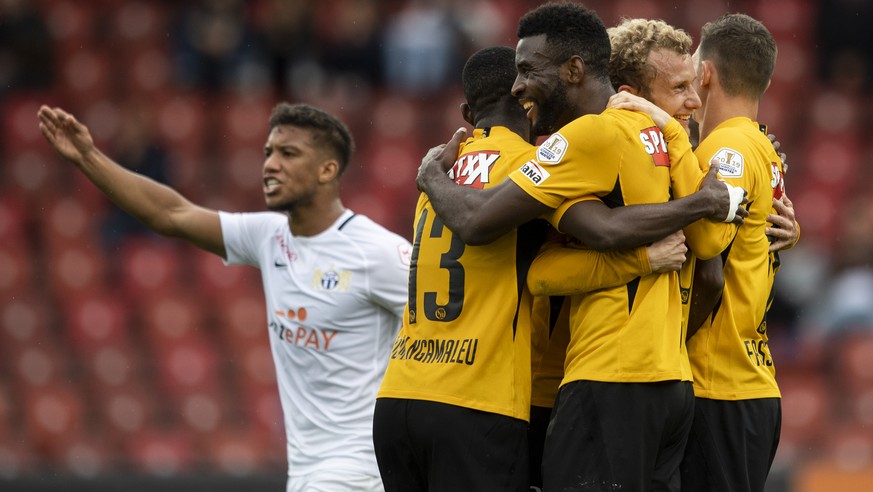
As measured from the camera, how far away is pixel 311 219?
7109mm

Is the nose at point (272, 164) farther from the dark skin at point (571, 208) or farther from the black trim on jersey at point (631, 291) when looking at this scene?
the black trim on jersey at point (631, 291)

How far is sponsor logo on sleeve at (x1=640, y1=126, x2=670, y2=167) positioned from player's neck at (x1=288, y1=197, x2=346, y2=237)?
254 centimetres

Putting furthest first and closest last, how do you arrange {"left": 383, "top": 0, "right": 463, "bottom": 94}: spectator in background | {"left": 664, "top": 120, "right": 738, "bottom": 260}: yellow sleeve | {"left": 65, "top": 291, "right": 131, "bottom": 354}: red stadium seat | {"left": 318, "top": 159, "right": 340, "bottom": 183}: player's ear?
{"left": 383, "top": 0, "right": 463, "bottom": 94}: spectator in background, {"left": 65, "top": 291, "right": 131, "bottom": 354}: red stadium seat, {"left": 318, "top": 159, "right": 340, "bottom": 183}: player's ear, {"left": 664, "top": 120, "right": 738, "bottom": 260}: yellow sleeve

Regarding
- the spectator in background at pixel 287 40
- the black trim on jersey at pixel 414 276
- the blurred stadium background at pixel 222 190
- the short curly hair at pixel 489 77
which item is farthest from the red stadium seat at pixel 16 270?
the short curly hair at pixel 489 77


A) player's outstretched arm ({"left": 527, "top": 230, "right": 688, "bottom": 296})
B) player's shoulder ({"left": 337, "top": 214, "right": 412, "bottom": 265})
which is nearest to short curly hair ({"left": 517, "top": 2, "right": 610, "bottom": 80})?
player's outstretched arm ({"left": 527, "top": 230, "right": 688, "bottom": 296})

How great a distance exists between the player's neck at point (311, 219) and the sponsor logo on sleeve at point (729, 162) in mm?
2556

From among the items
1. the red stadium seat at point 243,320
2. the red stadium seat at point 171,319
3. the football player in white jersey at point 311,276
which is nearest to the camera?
the football player in white jersey at point 311,276

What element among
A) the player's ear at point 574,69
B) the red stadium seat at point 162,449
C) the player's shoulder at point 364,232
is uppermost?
the player's ear at point 574,69

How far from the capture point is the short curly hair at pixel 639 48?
5359 mm

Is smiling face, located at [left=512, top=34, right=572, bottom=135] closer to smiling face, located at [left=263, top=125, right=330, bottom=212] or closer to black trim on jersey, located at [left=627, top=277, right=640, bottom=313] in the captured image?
black trim on jersey, located at [left=627, top=277, right=640, bottom=313]

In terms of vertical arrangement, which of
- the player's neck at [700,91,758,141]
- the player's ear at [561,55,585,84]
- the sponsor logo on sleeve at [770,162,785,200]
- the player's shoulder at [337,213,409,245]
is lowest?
the player's shoulder at [337,213,409,245]

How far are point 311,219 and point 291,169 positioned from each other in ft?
0.97

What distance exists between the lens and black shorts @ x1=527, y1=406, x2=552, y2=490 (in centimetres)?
526

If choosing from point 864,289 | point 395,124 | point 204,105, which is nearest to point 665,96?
point 864,289
